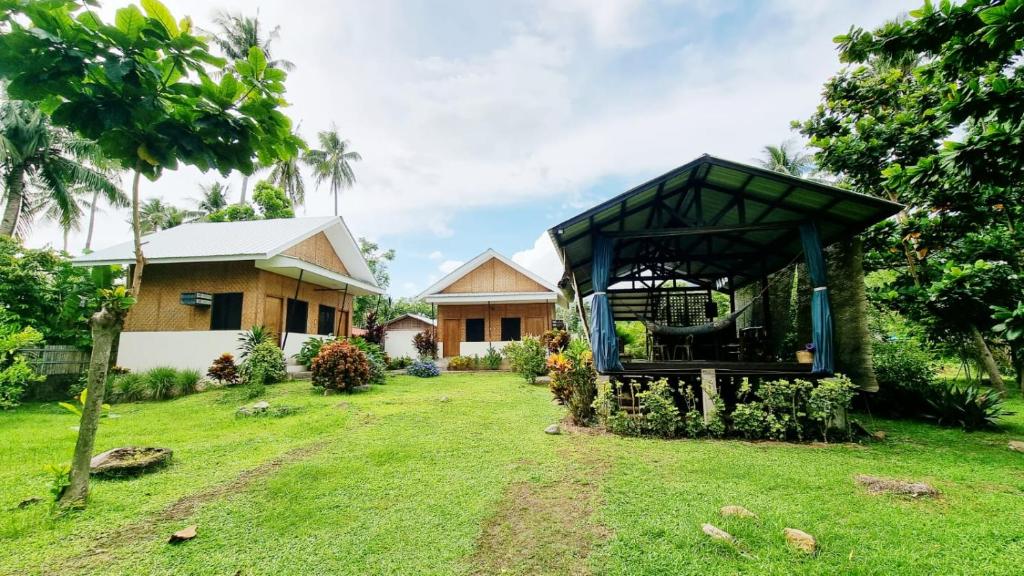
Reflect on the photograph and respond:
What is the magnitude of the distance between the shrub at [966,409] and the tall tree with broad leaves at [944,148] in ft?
3.46

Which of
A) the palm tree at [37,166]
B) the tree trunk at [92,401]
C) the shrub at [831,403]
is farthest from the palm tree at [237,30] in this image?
the shrub at [831,403]

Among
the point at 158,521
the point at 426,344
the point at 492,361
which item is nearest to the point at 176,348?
the point at 426,344

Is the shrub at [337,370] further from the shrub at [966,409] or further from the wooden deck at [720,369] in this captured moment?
the shrub at [966,409]

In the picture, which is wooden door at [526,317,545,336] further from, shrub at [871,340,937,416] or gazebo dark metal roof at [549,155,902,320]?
shrub at [871,340,937,416]

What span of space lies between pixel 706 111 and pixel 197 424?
975 centimetres

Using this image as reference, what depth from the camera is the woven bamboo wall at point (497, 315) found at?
1557cm

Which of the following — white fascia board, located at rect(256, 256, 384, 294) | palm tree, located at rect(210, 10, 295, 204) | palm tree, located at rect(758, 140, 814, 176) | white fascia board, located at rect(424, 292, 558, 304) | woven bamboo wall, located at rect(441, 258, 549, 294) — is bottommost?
white fascia board, located at rect(424, 292, 558, 304)

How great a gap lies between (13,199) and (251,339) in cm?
1403

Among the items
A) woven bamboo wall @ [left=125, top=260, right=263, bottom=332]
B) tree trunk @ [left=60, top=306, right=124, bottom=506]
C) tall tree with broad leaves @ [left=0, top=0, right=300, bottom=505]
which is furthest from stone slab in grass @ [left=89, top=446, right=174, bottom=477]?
woven bamboo wall @ [left=125, top=260, right=263, bottom=332]

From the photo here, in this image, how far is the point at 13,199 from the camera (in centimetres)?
1530

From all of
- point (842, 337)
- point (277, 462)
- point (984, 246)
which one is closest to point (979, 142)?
point (842, 337)

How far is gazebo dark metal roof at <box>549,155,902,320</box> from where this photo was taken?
5535 millimetres

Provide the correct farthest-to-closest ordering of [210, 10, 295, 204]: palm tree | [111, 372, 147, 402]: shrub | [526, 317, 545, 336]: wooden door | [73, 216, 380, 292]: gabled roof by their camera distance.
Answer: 1. [210, 10, 295, 204]: palm tree
2. [526, 317, 545, 336]: wooden door
3. [73, 216, 380, 292]: gabled roof
4. [111, 372, 147, 402]: shrub

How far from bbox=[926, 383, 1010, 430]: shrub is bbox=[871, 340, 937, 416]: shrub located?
0.90ft
